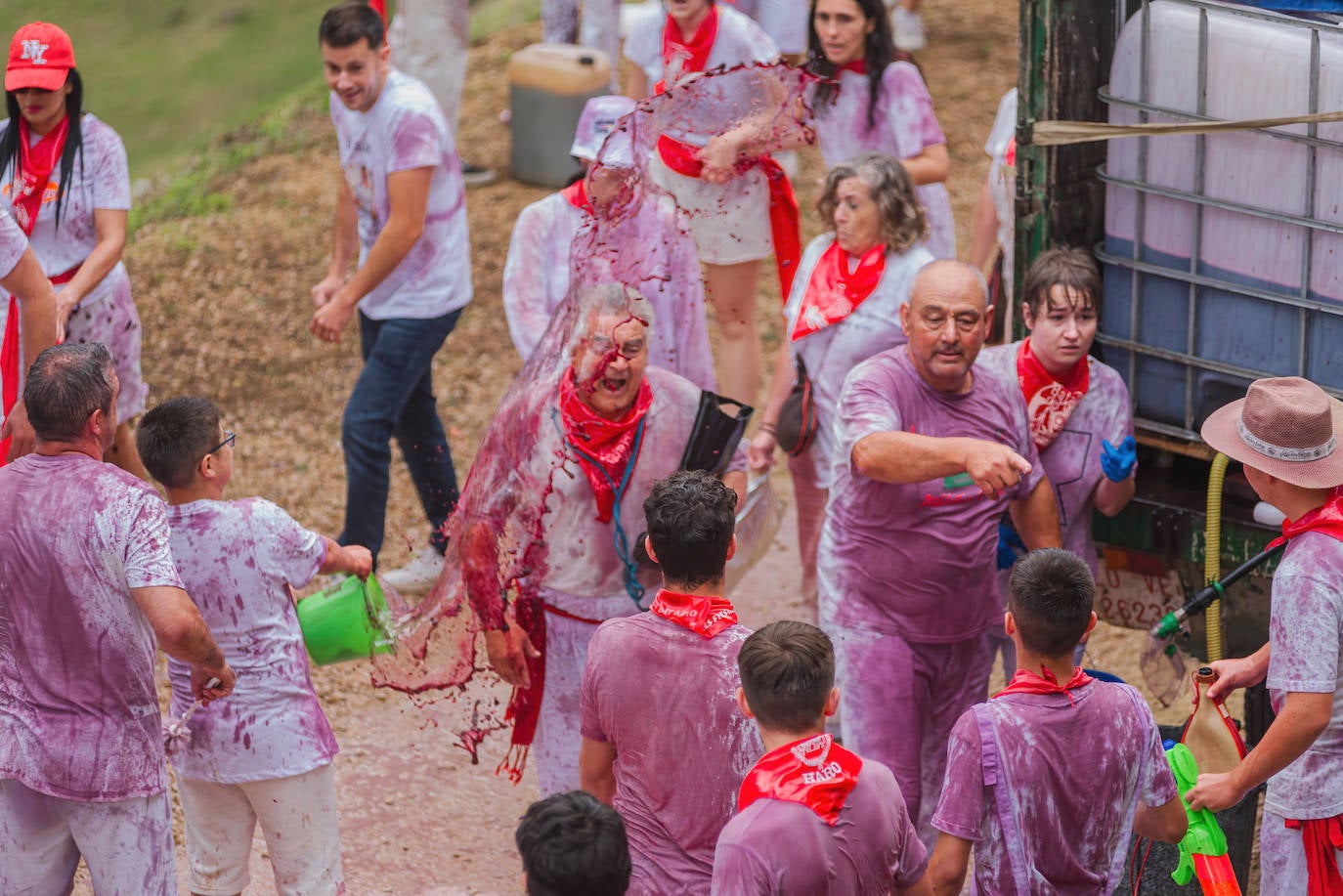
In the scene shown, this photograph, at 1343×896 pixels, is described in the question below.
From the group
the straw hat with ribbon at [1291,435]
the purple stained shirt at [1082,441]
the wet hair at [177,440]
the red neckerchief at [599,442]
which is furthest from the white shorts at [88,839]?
the straw hat with ribbon at [1291,435]

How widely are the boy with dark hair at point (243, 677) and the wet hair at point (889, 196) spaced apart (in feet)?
6.72

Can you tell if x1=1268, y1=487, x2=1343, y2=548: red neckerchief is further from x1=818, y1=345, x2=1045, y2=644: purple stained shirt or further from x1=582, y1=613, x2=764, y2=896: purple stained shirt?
x1=582, y1=613, x2=764, y2=896: purple stained shirt

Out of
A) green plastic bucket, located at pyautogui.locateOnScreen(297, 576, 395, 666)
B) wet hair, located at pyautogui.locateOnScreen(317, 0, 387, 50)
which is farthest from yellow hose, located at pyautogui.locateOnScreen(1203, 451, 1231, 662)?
wet hair, located at pyautogui.locateOnScreen(317, 0, 387, 50)

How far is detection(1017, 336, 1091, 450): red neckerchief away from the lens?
452 cm

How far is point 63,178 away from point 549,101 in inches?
184

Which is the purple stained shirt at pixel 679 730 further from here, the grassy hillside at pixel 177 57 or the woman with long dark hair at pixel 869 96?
the grassy hillside at pixel 177 57

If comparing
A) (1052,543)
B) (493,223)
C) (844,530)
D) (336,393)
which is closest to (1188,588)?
(1052,543)

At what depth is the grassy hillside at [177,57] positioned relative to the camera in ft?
77.3

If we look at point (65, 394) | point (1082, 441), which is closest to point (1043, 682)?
→ point (1082, 441)

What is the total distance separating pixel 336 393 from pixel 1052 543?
5.03m

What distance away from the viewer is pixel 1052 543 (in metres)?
4.32

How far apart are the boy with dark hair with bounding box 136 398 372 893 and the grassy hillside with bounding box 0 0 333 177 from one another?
18329 millimetres

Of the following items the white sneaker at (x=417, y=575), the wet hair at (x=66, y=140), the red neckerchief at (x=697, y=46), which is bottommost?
the white sneaker at (x=417, y=575)

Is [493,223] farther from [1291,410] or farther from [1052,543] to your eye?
[1291,410]
